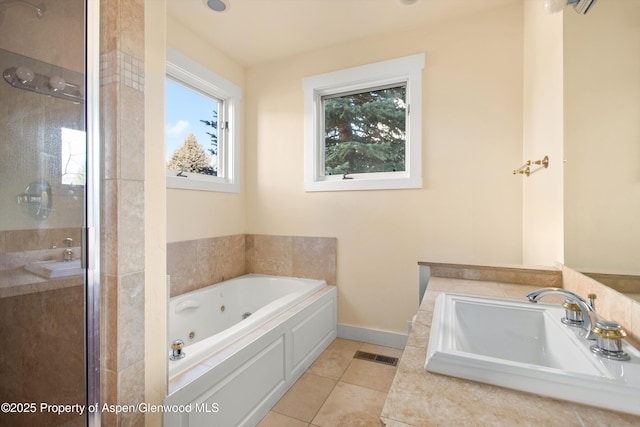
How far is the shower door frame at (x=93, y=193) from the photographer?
3.12 ft

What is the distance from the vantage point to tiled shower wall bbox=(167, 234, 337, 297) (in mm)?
2271

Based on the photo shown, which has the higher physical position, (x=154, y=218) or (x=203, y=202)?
(x=203, y=202)

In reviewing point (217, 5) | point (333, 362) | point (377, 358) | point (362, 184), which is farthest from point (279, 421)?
point (217, 5)

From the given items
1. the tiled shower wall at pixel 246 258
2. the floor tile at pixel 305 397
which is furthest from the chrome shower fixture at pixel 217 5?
the floor tile at pixel 305 397

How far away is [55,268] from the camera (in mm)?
1124

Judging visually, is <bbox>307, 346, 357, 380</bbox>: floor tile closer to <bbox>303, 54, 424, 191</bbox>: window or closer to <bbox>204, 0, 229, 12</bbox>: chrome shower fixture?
<bbox>303, 54, 424, 191</bbox>: window

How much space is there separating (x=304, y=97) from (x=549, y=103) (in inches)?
73.0

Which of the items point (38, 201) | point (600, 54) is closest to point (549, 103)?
point (600, 54)

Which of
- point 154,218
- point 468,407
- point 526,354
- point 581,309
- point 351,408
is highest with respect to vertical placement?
point 154,218

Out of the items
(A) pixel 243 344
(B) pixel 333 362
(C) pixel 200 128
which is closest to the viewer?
(A) pixel 243 344

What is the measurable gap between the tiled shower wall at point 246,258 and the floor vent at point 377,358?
2.04 feet

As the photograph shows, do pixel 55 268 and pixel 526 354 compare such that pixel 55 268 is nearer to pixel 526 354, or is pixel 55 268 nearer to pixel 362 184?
pixel 526 354

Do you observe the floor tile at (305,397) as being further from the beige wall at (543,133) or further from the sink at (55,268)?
the beige wall at (543,133)

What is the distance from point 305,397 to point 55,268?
1.47 metres
